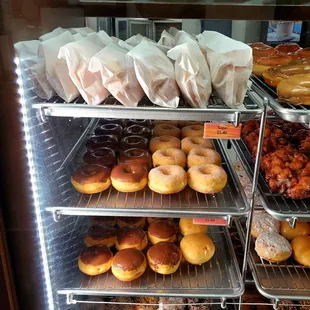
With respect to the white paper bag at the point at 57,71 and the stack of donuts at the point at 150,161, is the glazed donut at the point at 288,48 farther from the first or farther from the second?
the white paper bag at the point at 57,71

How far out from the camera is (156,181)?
1.52 metres

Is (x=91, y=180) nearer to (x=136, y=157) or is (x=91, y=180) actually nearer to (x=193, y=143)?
(x=136, y=157)

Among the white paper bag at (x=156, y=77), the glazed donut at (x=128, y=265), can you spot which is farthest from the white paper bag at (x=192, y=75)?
the glazed donut at (x=128, y=265)

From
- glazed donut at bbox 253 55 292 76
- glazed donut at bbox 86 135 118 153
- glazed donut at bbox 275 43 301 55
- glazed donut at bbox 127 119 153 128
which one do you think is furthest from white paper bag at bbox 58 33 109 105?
glazed donut at bbox 275 43 301 55

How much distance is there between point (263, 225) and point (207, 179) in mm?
476

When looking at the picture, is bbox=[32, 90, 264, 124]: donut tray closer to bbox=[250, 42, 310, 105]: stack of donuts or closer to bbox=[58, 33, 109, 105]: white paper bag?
bbox=[58, 33, 109, 105]: white paper bag

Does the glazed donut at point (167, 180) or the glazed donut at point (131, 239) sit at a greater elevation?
the glazed donut at point (167, 180)

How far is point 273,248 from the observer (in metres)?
1.63

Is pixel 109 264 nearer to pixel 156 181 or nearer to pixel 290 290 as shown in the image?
pixel 156 181

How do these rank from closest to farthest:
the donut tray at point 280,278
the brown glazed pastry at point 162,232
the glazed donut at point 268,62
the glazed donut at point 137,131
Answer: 1. the donut tray at point 280,278
2. the brown glazed pastry at point 162,232
3. the glazed donut at point 268,62
4. the glazed donut at point 137,131

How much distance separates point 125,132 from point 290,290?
1.11m

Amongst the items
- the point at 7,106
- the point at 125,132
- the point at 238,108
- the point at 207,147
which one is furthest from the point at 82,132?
the point at 238,108

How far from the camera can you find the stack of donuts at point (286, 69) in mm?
1429

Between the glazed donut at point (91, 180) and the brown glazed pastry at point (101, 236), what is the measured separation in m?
0.30
